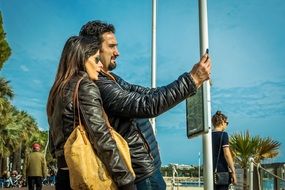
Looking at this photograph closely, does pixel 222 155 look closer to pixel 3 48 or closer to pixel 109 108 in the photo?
pixel 109 108

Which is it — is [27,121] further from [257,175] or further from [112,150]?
[112,150]

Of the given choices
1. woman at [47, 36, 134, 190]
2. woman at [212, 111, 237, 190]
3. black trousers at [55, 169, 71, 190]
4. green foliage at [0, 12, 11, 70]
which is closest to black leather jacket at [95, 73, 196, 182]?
woman at [47, 36, 134, 190]

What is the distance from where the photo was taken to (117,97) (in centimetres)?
283

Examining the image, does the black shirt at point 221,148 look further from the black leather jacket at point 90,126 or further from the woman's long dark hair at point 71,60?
the black leather jacket at point 90,126

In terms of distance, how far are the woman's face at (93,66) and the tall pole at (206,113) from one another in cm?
Answer: 135

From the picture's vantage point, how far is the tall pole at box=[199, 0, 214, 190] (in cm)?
429

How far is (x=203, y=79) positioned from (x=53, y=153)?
3.16 ft

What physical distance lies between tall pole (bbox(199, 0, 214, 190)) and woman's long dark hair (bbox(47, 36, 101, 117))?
4.68 feet

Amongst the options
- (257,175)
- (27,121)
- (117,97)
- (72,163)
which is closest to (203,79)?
(117,97)

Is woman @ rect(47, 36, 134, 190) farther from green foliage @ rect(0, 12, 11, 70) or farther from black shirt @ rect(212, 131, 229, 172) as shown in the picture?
Answer: green foliage @ rect(0, 12, 11, 70)

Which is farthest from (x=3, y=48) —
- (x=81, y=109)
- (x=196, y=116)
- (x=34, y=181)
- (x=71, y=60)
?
(x=81, y=109)

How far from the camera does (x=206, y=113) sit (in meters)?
4.28

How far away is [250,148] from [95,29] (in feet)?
45.4

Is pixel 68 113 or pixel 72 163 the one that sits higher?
pixel 68 113
